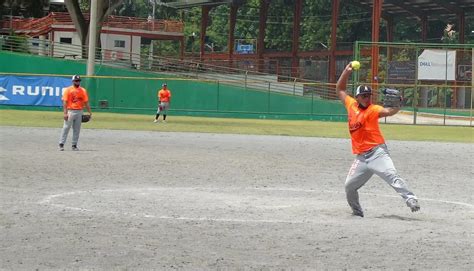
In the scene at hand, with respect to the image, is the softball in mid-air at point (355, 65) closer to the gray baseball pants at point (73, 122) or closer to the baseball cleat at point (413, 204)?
the baseball cleat at point (413, 204)

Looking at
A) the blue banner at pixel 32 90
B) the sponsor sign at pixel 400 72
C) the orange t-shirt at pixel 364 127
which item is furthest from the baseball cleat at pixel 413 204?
the blue banner at pixel 32 90

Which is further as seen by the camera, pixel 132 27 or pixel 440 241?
pixel 132 27

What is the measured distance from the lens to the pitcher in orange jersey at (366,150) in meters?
12.3

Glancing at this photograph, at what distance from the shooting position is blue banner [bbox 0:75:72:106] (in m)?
50.0

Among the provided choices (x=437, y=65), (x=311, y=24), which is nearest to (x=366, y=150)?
(x=437, y=65)

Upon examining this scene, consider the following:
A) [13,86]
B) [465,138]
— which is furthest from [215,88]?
[465,138]

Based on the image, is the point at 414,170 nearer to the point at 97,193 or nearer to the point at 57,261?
the point at 97,193

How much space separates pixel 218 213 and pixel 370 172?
7.46 ft

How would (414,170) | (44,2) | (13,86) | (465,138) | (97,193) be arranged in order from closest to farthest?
(97,193) < (414,170) < (465,138) < (13,86) < (44,2)

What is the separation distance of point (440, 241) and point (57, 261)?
178 inches

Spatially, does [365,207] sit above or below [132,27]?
below

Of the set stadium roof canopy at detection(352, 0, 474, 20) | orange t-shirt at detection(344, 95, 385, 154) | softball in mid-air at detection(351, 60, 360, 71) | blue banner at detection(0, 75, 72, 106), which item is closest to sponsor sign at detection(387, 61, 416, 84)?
blue banner at detection(0, 75, 72, 106)

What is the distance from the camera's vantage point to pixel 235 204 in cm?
1330

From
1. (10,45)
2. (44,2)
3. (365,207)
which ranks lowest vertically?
(365,207)
